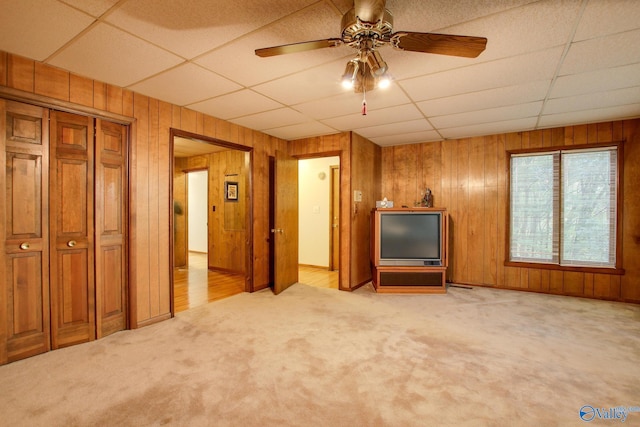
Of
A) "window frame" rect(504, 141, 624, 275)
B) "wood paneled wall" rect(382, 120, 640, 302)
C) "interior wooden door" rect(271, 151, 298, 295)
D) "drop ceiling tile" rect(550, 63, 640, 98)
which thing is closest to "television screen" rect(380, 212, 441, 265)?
"wood paneled wall" rect(382, 120, 640, 302)

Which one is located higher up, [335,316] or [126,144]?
[126,144]

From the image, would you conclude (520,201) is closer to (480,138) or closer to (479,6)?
(480,138)

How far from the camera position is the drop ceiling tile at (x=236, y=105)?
3.07 m

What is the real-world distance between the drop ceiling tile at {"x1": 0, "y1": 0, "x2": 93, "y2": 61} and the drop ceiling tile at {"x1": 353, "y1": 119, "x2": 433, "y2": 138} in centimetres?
329

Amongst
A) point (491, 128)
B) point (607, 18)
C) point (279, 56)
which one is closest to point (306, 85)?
point (279, 56)

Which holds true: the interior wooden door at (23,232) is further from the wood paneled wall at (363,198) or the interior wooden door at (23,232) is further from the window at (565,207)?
the window at (565,207)

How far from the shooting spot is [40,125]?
244 cm

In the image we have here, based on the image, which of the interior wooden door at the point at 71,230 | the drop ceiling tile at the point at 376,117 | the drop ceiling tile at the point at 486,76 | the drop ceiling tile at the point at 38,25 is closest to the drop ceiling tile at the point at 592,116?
the drop ceiling tile at the point at 486,76

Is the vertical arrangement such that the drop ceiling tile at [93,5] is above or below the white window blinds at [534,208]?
above

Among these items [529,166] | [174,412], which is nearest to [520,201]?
[529,166]

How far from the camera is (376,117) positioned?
3777 mm

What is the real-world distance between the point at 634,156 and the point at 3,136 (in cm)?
666

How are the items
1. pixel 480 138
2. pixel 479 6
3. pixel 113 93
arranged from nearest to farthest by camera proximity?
pixel 479 6, pixel 113 93, pixel 480 138

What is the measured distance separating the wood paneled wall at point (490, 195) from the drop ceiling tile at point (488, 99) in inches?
61.3
